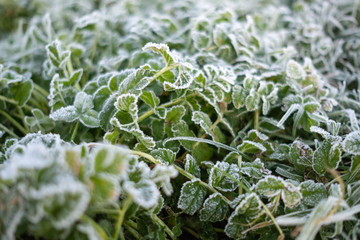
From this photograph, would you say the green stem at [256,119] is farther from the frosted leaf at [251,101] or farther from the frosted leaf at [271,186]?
the frosted leaf at [271,186]

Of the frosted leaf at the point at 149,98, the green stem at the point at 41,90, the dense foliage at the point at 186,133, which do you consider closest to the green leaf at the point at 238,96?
the dense foliage at the point at 186,133

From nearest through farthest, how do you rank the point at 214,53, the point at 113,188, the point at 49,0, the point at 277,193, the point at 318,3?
the point at 113,188, the point at 277,193, the point at 214,53, the point at 318,3, the point at 49,0

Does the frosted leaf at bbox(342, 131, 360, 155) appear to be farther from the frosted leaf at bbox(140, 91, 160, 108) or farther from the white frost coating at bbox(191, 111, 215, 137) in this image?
the frosted leaf at bbox(140, 91, 160, 108)

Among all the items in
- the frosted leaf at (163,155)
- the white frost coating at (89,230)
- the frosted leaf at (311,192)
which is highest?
the white frost coating at (89,230)

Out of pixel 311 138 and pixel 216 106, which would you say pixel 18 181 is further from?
pixel 311 138

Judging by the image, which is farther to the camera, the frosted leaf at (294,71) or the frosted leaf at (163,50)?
the frosted leaf at (294,71)

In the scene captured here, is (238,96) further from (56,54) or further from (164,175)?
(56,54)

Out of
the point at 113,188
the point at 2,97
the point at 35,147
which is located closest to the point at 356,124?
the point at 113,188
